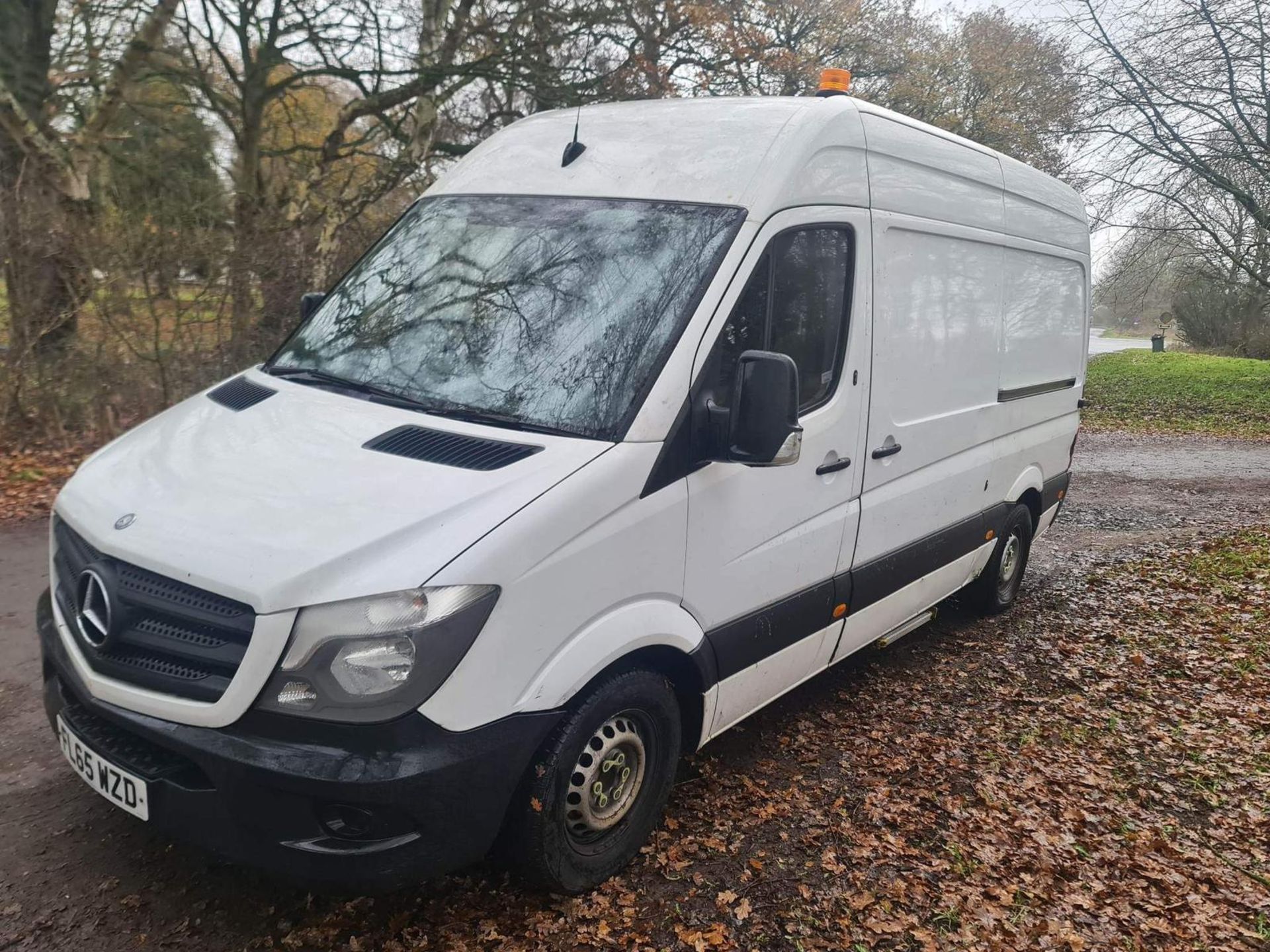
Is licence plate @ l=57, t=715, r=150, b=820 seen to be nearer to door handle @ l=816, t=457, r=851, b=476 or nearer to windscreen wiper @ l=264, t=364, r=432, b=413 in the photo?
windscreen wiper @ l=264, t=364, r=432, b=413

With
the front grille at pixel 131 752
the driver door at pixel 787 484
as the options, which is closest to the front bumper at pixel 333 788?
the front grille at pixel 131 752

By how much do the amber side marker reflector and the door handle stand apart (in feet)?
5.31

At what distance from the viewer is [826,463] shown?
12.9ft

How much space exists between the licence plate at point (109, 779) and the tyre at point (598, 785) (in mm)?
1017

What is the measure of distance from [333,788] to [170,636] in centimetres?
64

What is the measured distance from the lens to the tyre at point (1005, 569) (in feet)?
20.0

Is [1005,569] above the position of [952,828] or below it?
above

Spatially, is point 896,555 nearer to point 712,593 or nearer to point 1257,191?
point 712,593

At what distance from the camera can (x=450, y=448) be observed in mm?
3023

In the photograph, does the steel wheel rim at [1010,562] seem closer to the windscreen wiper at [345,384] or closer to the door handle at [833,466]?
the door handle at [833,466]

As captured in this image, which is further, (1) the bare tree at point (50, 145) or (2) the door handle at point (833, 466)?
(1) the bare tree at point (50, 145)

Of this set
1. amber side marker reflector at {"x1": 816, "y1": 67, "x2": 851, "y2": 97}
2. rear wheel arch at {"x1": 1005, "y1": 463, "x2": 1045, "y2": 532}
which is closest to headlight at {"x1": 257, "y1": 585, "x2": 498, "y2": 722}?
amber side marker reflector at {"x1": 816, "y1": 67, "x2": 851, "y2": 97}

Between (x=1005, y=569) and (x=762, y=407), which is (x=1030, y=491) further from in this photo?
(x=762, y=407)

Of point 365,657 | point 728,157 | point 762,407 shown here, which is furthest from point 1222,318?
point 365,657
